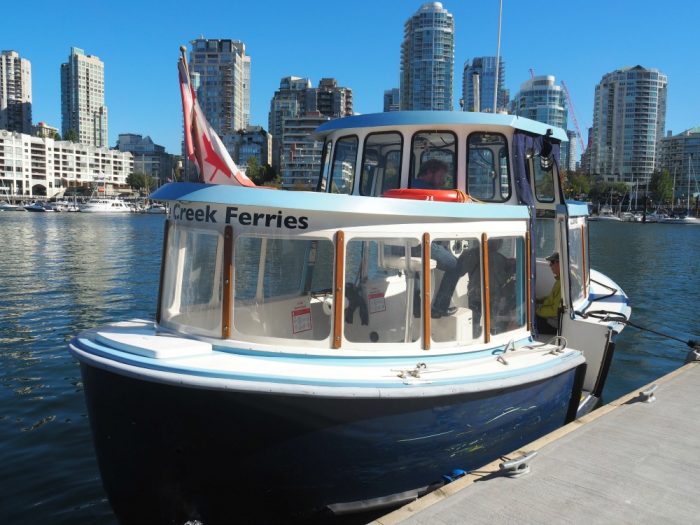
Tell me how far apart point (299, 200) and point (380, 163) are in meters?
2.84

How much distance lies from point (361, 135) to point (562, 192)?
9.52 feet

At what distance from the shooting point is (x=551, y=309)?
8.70 m

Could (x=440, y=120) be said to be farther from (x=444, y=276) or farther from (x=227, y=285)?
(x=227, y=285)

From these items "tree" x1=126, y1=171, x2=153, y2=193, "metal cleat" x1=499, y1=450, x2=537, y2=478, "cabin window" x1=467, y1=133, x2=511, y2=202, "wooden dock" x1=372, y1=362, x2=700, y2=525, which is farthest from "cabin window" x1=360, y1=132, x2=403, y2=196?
"tree" x1=126, y1=171, x2=153, y2=193

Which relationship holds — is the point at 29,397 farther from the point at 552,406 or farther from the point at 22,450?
the point at 552,406

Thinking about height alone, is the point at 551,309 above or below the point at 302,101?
below

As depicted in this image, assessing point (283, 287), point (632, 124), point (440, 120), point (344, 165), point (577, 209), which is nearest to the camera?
point (283, 287)

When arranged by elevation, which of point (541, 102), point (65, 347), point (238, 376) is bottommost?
point (65, 347)

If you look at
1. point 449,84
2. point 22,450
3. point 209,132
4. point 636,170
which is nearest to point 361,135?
point 209,132

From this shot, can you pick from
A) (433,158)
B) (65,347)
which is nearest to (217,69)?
(65,347)

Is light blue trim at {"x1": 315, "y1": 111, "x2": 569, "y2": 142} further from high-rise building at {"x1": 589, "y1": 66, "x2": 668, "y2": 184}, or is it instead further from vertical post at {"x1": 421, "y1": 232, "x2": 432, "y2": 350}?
high-rise building at {"x1": 589, "y1": 66, "x2": 668, "y2": 184}

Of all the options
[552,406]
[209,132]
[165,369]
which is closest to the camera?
[165,369]

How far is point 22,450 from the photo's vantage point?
8250mm

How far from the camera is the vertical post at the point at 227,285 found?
569 centimetres
